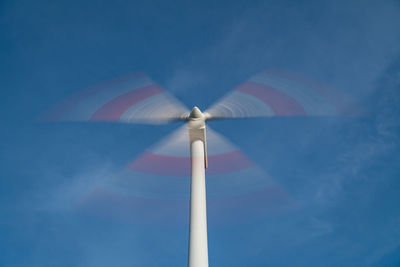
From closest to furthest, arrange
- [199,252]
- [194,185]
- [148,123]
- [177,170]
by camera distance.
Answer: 1. [199,252]
2. [194,185]
3. [148,123]
4. [177,170]

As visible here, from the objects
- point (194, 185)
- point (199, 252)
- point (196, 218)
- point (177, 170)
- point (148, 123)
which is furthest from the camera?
point (177, 170)

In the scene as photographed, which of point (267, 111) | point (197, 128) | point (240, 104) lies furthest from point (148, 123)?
point (267, 111)

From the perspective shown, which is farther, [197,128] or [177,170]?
[177,170]

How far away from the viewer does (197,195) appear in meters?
10.9

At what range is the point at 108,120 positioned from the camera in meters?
13.3

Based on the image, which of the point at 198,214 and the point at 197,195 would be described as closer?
the point at 198,214

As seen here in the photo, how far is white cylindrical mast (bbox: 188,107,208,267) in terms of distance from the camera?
974 centimetres

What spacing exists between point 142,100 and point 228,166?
170 inches

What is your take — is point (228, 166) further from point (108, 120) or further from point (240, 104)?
point (108, 120)

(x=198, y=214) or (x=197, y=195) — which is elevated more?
(x=197, y=195)

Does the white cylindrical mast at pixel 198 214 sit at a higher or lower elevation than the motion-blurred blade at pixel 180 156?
lower

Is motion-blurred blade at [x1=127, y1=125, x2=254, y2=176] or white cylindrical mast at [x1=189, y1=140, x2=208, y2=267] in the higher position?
motion-blurred blade at [x1=127, y1=125, x2=254, y2=176]

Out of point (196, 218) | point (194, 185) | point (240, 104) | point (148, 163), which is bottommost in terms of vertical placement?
point (196, 218)

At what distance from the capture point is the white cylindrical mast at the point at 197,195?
384 inches
